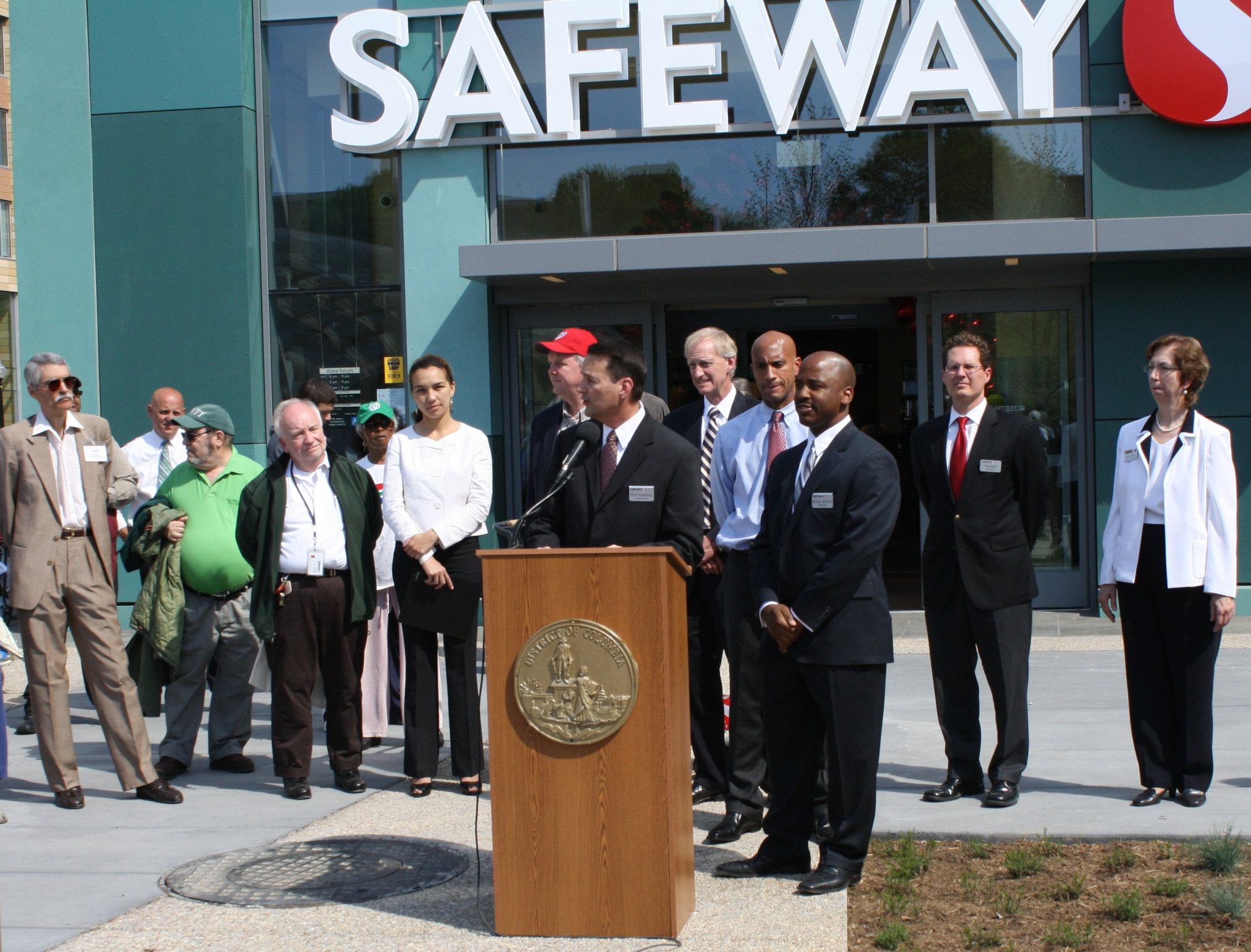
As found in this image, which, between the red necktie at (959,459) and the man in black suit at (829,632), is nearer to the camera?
the man in black suit at (829,632)

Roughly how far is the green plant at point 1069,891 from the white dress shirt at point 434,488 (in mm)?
3127

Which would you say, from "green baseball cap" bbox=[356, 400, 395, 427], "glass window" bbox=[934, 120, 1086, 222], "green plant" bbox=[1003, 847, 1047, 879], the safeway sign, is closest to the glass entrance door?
"glass window" bbox=[934, 120, 1086, 222]

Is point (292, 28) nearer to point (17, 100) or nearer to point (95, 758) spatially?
point (17, 100)

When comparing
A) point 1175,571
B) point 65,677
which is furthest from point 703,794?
point 65,677

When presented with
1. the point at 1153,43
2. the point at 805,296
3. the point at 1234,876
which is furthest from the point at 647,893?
the point at 1153,43

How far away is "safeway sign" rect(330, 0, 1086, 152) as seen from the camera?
1061 cm

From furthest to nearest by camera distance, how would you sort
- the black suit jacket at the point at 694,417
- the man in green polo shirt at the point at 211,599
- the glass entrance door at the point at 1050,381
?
the glass entrance door at the point at 1050,381 → the man in green polo shirt at the point at 211,599 → the black suit jacket at the point at 694,417

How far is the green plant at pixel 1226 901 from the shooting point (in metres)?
4.28

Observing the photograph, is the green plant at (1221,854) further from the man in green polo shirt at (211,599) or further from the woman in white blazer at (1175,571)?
the man in green polo shirt at (211,599)

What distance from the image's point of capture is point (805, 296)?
11.6m

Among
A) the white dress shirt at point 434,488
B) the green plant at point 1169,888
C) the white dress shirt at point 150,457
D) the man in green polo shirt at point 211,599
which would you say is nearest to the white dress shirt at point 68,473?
the man in green polo shirt at point 211,599

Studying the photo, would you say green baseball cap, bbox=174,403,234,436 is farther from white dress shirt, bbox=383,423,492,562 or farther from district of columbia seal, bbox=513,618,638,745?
district of columbia seal, bbox=513,618,638,745

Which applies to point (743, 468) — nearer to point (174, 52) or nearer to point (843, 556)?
point (843, 556)

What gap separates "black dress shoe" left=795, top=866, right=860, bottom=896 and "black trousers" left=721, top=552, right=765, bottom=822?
0.77 metres
